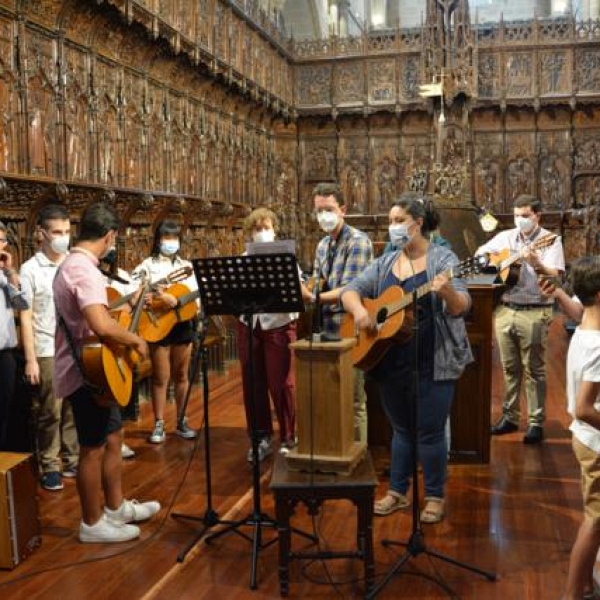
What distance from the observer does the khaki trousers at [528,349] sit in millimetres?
5469

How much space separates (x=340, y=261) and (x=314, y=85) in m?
10.6

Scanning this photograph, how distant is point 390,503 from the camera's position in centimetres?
409

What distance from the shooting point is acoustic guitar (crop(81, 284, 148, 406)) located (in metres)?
3.54

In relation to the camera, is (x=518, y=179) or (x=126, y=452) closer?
(x=126, y=452)

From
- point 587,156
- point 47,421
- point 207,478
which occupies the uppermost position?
point 587,156

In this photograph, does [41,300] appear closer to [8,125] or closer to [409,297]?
[8,125]

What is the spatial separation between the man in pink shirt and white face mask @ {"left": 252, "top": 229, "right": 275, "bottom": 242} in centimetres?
145

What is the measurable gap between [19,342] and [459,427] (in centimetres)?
299

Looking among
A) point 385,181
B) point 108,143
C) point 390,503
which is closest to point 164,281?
point 390,503

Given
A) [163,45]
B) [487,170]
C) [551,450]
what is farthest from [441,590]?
[487,170]

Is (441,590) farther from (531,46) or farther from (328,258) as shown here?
(531,46)

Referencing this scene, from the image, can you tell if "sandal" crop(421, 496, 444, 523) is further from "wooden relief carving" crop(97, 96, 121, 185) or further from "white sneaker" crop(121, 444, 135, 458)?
"wooden relief carving" crop(97, 96, 121, 185)

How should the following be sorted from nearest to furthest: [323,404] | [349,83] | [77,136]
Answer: [323,404] < [77,136] < [349,83]

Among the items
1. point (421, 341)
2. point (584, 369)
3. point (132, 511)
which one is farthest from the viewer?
point (132, 511)
